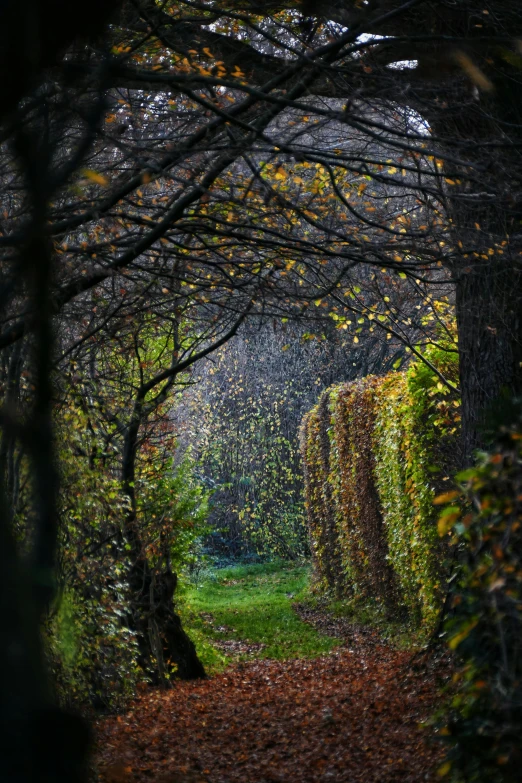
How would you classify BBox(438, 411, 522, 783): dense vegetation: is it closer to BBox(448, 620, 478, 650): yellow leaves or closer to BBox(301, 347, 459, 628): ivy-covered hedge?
BBox(448, 620, 478, 650): yellow leaves

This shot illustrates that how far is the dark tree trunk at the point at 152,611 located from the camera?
851 centimetres

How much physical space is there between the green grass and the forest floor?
0.71 ft

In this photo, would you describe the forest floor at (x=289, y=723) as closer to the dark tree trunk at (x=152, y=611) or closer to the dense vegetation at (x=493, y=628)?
the dark tree trunk at (x=152, y=611)

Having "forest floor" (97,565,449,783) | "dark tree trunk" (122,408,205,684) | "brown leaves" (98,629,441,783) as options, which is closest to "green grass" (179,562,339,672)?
"forest floor" (97,565,449,783)

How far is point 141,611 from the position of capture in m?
8.73

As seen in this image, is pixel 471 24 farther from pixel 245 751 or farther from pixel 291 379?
pixel 291 379

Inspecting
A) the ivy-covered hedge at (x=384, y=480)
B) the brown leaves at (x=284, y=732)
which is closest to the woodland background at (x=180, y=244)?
the ivy-covered hedge at (x=384, y=480)

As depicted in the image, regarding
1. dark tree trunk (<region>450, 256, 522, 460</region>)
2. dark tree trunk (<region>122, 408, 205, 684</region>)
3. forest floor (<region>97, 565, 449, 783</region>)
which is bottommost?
forest floor (<region>97, 565, 449, 783</region>)

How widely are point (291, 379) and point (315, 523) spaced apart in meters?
5.82

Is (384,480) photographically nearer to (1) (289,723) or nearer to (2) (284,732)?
(1) (289,723)

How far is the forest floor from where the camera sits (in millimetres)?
4855

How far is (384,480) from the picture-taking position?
1140 cm

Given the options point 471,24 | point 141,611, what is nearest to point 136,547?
point 141,611

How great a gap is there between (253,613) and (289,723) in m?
9.04
